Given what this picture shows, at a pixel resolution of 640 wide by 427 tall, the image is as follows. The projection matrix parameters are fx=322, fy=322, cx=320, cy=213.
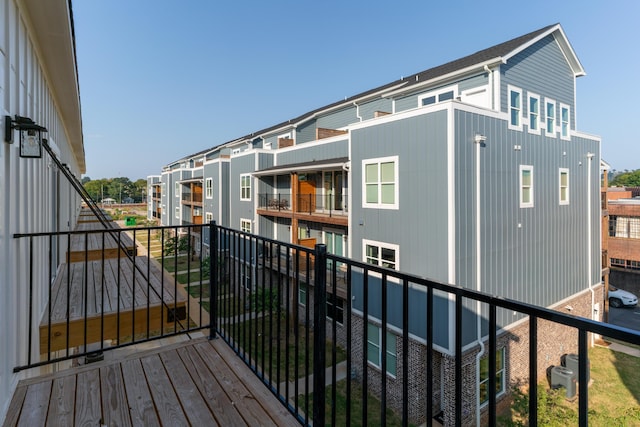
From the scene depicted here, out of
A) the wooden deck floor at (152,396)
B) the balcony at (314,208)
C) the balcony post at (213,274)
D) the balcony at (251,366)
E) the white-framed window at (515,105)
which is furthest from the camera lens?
the balcony at (314,208)

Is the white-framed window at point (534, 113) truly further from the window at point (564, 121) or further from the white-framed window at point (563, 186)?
the white-framed window at point (563, 186)

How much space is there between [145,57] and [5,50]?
11.4 m

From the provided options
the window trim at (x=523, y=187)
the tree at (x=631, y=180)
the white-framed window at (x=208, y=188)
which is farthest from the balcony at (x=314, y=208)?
the tree at (x=631, y=180)

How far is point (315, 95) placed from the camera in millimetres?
29484

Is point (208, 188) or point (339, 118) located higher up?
point (339, 118)

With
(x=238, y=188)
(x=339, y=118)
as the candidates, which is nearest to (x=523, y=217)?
(x=339, y=118)

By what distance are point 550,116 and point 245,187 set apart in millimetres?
14545

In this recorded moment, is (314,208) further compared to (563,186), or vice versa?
(314,208)

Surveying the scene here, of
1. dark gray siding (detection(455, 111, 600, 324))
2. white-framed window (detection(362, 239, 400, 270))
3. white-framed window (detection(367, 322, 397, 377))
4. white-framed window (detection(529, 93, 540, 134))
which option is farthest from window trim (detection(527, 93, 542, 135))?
white-framed window (detection(367, 322, 397, 377))

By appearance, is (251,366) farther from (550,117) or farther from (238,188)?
(238,188)

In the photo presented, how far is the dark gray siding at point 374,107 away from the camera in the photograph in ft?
49.7

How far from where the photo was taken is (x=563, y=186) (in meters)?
11.9

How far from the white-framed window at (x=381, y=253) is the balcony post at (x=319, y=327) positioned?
7.40 metres

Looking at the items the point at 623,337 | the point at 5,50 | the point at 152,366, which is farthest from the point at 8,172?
the point at 623,337
